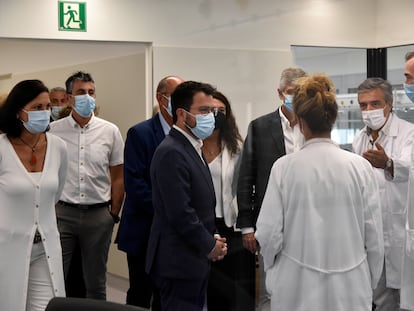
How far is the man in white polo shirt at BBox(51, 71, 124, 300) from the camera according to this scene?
3322 mm

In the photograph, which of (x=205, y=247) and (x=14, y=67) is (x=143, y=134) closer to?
(x=205, y=247)

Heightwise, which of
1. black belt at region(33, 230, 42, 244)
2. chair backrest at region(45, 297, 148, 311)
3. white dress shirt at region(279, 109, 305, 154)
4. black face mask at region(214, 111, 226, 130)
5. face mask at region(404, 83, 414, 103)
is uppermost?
face mask at region(404, 83, 414, 103)

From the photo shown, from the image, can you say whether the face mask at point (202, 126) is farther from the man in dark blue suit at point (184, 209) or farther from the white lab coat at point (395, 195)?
the white lab coat at point (395, 195)

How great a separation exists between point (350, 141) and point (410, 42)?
3.04ft

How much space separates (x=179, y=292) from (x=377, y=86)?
164 cm

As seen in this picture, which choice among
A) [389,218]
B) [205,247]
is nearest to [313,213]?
[205,247]

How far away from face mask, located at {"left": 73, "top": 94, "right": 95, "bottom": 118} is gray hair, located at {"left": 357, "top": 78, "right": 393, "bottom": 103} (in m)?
1.53

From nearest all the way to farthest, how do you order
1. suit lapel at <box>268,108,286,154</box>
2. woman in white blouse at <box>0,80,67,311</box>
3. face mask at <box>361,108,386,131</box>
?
woman in white blouse at <box>0,80,67,311</box> < suit lapel at <box>268,108,286,154</box> < face mask at <box>361,108,386,131</box>

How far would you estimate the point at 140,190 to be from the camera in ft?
9.75

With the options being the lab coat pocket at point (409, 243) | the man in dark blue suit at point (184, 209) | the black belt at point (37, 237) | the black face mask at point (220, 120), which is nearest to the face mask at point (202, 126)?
the man in dark blue suit at point (184, 209)

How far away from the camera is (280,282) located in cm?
233

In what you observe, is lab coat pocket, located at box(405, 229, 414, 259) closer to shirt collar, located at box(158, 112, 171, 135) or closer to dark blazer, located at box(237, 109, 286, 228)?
dark blazer, located at box(237, 109, 286, 228)

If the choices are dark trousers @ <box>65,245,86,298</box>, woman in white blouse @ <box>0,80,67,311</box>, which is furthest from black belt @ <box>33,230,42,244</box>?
dark trousers @ <box>65,245,86,298</box>

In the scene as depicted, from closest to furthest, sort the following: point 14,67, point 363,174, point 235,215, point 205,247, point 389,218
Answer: point 363,174, point 205,247, point 389,218, point 235,215, point 14,67
